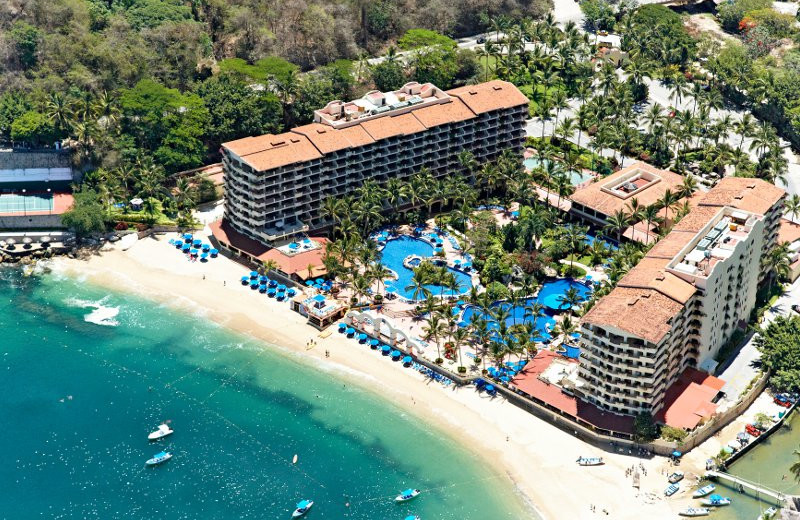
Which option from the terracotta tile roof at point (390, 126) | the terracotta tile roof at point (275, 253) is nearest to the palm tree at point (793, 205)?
the terracotta tile roof at point (390, 126)

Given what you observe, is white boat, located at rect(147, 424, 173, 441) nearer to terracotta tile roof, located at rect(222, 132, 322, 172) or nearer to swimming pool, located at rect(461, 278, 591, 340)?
swimming pool, located at rect(461, 278, 591, 340)

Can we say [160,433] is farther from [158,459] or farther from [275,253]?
[275,253]

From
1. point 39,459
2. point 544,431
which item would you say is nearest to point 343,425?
point 544,431

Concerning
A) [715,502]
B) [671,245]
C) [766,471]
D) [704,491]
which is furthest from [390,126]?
[715,502]

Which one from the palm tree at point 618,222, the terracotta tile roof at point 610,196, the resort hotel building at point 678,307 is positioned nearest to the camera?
the resort hotel building at point 678,307

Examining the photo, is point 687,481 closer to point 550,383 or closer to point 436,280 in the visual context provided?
point 550,383

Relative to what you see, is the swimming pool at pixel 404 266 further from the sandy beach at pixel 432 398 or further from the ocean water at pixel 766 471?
the ocean water at pixel 766 471
